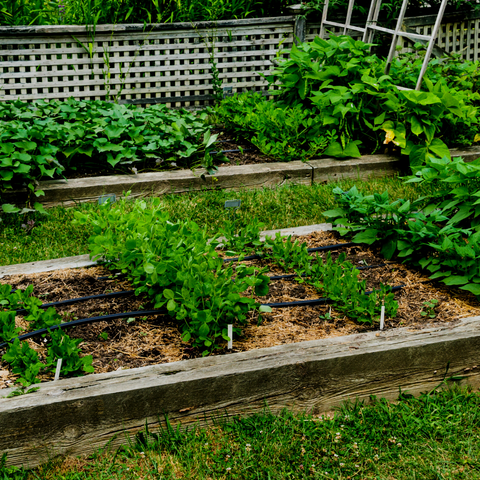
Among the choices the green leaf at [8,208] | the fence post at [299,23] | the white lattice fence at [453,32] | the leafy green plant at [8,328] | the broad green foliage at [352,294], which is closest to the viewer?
the leafy green plant at [8,328]

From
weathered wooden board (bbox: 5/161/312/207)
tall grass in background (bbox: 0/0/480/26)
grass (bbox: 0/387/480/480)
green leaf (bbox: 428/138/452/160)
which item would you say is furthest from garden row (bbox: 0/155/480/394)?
tall grass in background (bbox: 0/0/480/26)

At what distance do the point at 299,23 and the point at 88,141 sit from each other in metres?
3.29

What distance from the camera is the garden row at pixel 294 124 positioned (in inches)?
188

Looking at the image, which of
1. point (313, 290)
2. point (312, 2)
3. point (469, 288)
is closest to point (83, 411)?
point (313, 290)

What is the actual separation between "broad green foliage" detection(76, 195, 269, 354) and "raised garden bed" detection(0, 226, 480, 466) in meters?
0.12

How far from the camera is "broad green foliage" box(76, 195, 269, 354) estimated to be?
2514mm

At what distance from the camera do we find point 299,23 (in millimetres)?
6848

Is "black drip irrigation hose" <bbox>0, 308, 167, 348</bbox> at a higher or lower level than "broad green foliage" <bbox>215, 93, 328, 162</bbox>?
lower

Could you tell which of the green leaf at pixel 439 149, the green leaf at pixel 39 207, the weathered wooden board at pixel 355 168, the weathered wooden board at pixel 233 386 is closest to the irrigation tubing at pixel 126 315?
the weathered wooden board at pixel 233 386

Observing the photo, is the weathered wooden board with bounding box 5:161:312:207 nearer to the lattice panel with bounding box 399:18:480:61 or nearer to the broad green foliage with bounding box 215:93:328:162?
the broad green foliage with bounding box 215:93:328:162

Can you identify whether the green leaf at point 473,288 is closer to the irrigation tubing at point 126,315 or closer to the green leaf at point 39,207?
the irrigation tubing at point 126,315

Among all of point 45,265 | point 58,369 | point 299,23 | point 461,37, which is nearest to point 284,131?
point 299,23

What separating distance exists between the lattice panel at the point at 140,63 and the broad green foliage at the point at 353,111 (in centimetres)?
124

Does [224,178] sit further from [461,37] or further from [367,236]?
[461,37]
